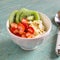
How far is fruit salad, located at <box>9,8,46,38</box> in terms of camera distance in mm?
618

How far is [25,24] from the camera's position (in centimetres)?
64

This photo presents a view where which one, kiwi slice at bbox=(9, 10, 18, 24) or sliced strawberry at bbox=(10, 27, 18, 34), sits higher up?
kiwi slice at bbox=(9, 10, 18, 24)

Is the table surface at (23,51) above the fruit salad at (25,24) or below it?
below

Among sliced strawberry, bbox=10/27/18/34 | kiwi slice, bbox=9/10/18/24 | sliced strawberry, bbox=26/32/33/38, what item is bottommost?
sliced strawberry, bbox=26/32/33/38

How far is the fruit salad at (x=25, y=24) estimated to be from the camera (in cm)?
62

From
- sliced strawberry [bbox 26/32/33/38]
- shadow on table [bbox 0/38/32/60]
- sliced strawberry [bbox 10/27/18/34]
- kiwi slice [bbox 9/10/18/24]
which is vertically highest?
kiwi slice [bbox 9/10/18/24]

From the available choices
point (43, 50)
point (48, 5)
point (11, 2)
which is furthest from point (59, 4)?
point (43, 50)

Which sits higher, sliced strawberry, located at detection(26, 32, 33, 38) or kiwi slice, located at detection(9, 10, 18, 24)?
kiwi slice, located at detection(9, 10, 18, 24)

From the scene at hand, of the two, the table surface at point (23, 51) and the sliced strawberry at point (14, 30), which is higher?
the sliced strawberry at point (14, 30)

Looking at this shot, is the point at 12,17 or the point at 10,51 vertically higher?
the point at 12,17

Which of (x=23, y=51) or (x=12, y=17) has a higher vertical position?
(x=12, y=17)

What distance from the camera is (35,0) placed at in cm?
94

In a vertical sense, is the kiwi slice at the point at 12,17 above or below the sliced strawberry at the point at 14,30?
above


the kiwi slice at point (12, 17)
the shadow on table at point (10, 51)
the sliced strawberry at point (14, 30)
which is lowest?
the shadow on table at point (10, 51)
